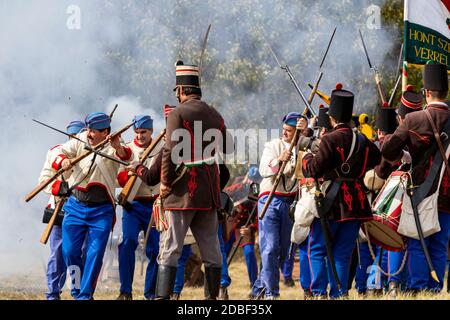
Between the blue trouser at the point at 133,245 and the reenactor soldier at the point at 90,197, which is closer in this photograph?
the reenactor soldier at the point at 90,197

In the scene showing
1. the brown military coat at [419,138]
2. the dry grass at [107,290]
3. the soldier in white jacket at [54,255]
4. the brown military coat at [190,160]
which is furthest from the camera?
the dry grass at [107,290]

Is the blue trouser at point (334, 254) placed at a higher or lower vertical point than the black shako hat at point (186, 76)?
lower

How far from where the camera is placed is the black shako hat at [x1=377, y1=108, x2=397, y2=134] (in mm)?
9602

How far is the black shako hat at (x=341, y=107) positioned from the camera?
852 centimetres

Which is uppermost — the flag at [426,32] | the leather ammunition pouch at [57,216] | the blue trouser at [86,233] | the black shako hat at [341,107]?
the flag at [426,32]

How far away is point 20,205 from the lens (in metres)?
14.9

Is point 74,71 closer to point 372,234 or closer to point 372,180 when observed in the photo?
point 372,180

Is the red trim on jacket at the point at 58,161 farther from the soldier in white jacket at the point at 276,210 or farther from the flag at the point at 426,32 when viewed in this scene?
the flag at the point at 426,32

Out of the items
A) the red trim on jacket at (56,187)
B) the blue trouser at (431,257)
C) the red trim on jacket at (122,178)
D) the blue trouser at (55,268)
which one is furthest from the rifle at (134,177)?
the blue trouser at (431,257)

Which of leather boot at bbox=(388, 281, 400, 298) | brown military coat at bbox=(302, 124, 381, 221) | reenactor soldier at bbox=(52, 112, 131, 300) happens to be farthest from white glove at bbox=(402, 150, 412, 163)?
reenactor soldier at bbox=(52, 112, 131, 300)

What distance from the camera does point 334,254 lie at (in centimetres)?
861

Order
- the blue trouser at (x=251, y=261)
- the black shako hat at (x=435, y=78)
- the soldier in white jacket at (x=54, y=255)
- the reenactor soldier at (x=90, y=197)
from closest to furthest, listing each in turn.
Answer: the black shako hat at (x=435, y=78) < the reenactor soldier at (x=90, y=197) < the soldier in white jacket at (x=54, y=255) < the blue trouser at (x=251, y=261)

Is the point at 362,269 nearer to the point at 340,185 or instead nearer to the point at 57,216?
the point at 340,185

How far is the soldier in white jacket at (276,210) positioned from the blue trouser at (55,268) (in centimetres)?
182
